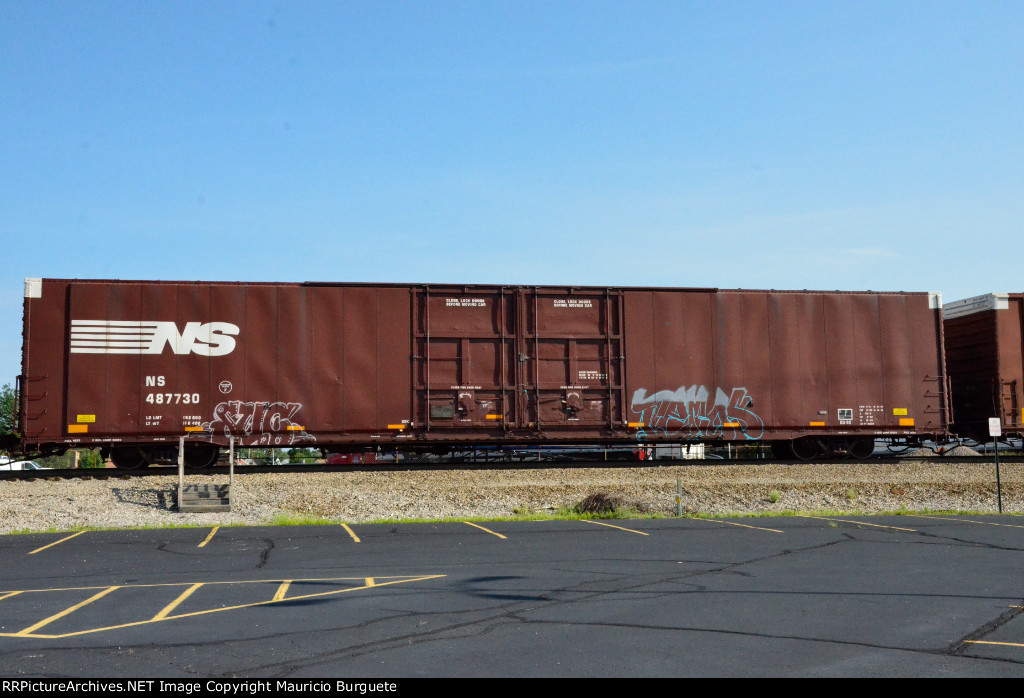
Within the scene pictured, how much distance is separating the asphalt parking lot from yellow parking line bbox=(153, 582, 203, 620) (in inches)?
1.2

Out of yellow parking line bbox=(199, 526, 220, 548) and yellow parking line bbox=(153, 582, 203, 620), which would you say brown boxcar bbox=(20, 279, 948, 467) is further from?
yellow parking line bbox=(153, 582, 203, 620)

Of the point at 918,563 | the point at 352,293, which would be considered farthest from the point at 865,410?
the point at 352,293

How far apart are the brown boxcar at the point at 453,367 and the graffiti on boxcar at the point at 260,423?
0.03 metres

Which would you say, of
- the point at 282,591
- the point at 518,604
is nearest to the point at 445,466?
the point at 282,591

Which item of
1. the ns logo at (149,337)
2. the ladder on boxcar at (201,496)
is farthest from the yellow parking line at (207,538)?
the ns logo at (149,337)

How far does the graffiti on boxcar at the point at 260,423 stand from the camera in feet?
64.8

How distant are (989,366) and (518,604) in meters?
19.6

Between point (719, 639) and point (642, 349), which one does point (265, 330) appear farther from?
point (719, 639)

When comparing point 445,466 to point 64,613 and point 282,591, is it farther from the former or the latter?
point 64,613

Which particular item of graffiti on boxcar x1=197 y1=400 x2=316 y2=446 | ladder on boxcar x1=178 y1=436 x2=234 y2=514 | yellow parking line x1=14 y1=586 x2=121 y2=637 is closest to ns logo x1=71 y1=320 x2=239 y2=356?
graffiti on boxcar x1=197 y1=400 x2=316 y2=446

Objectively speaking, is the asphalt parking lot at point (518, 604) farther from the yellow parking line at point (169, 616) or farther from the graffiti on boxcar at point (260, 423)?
the graffiti on boxcar at point (260, 423)

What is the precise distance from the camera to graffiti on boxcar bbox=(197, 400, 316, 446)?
→ 64.8 feet

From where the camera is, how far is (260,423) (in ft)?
65.2

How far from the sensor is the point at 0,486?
719 inches
